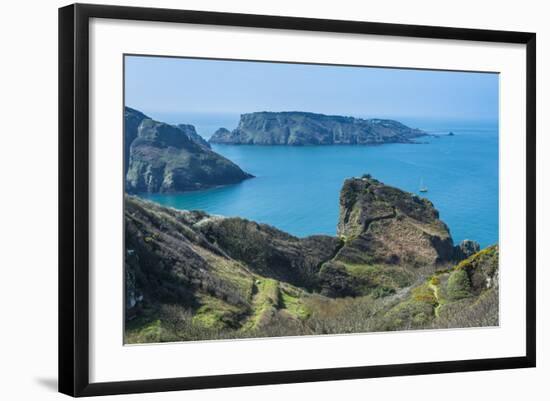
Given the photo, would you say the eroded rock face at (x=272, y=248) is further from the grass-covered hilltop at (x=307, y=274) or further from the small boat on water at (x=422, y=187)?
the small boat on water at (x=422, y=187)

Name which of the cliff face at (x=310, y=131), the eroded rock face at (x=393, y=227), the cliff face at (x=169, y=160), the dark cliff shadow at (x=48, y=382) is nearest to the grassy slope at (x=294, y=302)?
the eroded rock face at (x=393, y=227)

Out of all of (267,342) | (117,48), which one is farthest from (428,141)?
(117,48)

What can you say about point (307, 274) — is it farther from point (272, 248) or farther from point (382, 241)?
point (382, 241)

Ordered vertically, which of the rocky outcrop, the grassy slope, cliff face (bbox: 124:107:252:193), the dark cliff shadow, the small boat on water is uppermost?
cliff face (bbox: 124:107:252:193)

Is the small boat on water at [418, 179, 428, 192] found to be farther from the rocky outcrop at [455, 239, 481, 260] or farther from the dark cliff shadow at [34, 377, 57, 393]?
the dark cliff shadow at [34, 377, 57, 393]

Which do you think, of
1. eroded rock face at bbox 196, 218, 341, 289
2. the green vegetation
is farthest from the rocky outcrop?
eroded rock face at bbox 196, 218, 341, 289

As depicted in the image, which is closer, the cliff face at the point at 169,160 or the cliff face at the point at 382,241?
the cliff face at the point at 169,160
